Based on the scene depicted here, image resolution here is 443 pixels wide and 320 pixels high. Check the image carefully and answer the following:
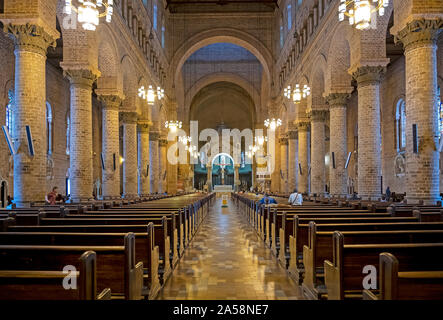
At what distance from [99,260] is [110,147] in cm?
1513

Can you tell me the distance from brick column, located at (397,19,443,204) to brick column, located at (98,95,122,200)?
1258cm

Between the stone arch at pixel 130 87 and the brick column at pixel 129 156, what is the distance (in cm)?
39

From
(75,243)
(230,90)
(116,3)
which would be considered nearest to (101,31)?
(116,3)

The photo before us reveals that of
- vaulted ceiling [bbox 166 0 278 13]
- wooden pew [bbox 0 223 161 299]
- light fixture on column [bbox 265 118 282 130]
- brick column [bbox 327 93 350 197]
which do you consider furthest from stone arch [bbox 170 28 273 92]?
wooden pew [bbox 0 223 161 299]

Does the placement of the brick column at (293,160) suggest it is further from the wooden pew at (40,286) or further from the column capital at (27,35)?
the wooden pew at (40,286)

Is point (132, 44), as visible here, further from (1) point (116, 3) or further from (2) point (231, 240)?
(2) point (231, 240)

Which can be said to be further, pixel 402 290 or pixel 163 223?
pixel 163 223

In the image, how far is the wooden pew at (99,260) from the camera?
3279 millimetres

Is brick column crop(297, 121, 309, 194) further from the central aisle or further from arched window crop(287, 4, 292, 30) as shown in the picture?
the central aisle

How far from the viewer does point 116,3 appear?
1759cm

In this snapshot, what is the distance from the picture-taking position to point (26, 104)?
10602mm

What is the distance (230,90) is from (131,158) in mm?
30004

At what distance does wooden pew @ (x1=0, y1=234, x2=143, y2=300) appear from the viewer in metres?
3.28

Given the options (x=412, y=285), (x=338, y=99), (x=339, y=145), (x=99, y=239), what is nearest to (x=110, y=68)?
(x=338, y=99)
